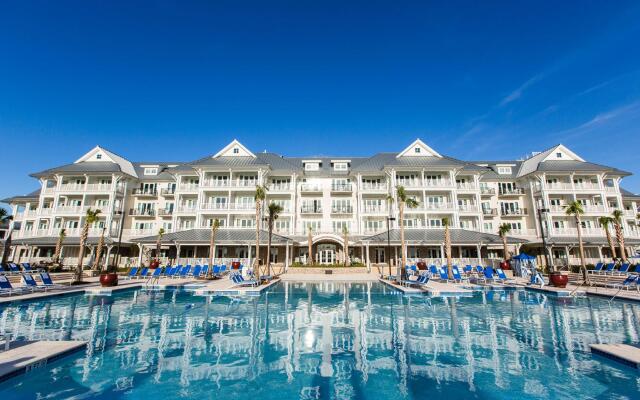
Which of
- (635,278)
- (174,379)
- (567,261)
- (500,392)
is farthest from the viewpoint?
(567,261)

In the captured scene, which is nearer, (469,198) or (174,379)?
(174,379)

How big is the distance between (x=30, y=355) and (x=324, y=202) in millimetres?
32233

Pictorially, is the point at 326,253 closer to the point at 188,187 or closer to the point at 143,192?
the point at 188,187

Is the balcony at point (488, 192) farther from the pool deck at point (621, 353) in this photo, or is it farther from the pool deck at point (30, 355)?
the pool deck at point (30, 355)

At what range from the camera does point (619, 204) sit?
36219 mm

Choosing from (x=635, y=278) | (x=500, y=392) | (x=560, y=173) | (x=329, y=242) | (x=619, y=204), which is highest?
(x=560, y=173)

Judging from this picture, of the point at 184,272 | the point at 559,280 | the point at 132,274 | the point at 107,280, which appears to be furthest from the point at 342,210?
the point at 107,280

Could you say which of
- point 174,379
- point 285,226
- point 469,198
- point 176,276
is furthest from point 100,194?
point 469,198

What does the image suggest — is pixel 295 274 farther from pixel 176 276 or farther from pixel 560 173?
pixel 560 173

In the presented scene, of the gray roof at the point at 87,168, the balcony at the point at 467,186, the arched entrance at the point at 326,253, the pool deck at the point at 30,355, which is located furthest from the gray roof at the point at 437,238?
the gray roof at the point at 87,168

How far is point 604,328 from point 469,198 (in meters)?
29.9

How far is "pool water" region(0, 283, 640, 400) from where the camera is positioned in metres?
5.77

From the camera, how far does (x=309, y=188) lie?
3806 centimetres

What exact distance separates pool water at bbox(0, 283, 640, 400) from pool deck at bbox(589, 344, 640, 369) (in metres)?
0.18
